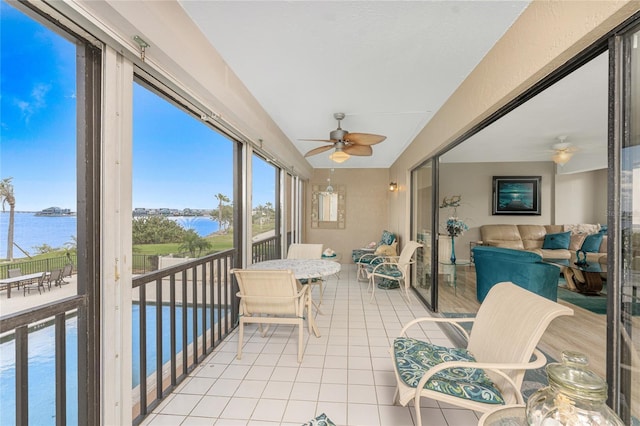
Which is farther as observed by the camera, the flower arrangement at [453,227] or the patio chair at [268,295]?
the flower arrangement at [453,227]

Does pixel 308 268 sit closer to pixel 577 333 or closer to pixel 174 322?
pixel 174 322

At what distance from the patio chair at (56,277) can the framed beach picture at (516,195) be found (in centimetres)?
638

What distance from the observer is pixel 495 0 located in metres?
1.47

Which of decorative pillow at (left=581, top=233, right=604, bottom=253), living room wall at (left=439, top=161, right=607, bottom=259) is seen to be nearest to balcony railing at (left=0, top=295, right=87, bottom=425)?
decorative pillow at (left=581, top=233, right=604, bottom=253)

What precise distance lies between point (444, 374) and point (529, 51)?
192 centimetres

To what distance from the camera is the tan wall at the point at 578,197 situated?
1946 mm

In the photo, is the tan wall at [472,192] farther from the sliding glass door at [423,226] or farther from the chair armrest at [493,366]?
the chair armrest at [493,366]

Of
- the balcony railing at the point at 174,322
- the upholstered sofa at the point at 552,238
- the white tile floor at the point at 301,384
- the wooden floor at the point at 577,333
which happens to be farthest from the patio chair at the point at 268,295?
the upholstered sofa at the point at 552,238

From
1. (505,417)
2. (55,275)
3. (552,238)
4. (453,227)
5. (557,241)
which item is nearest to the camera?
(505,417)

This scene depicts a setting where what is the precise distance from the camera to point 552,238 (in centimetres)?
373

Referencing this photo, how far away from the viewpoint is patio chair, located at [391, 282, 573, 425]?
51.6 inches

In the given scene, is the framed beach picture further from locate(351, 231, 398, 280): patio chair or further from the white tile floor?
the white tile floor

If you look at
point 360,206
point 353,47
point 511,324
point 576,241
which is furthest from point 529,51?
point 360,206

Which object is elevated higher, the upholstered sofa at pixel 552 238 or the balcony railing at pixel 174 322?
the upholstered sofa at pixel 552 238
